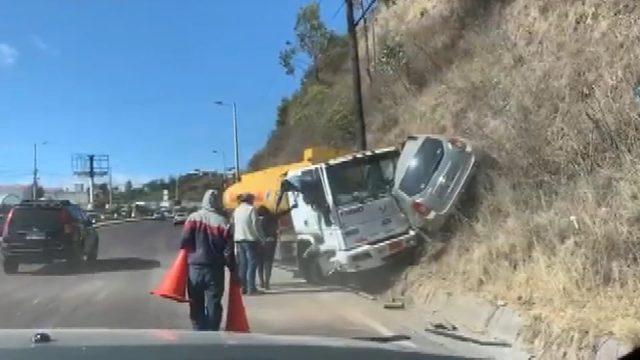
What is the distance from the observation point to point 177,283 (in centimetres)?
973

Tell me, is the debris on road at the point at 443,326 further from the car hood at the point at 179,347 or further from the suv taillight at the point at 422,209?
the car hood at the point at 179,347

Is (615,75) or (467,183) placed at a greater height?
(615,75)

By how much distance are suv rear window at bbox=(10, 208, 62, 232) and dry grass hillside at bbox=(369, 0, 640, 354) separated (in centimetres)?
945

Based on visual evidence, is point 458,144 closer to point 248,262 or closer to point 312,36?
point 248,262

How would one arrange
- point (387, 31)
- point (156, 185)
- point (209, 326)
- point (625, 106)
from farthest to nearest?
point (156, 185) → point (387, 31) → point (625, 106) → point (209, 326)

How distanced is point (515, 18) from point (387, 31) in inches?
616

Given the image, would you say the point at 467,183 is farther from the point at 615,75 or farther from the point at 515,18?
the point at 515,18

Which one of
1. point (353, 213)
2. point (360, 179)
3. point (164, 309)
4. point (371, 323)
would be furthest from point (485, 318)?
point (360, 179)

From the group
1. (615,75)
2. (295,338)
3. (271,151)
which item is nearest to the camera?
(295,338)

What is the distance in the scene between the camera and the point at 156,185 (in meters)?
184

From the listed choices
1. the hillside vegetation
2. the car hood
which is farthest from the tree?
the car hood

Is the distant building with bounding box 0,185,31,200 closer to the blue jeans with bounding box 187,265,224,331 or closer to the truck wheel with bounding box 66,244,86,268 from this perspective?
the truck wheel with bounding box 66,244,86,268

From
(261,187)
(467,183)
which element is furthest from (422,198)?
(261,187)

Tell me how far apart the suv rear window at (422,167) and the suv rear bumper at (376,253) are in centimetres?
85
